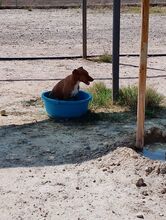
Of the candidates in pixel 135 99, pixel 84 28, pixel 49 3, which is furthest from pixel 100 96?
pixel 49 3

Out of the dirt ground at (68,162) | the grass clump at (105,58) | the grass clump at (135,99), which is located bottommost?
the dirt ground at (68,162)

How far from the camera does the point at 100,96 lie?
7.12m

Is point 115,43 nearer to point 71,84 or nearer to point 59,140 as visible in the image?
point 71,84

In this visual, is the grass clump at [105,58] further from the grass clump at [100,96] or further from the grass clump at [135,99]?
the grass clump at [135,99]

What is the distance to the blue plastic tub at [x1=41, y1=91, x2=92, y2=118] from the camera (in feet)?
20.5

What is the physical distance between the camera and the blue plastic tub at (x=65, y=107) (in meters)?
6.25

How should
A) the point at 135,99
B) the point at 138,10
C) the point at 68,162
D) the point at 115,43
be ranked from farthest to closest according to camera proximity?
the point at 138,10, the point at 115,43, the point at 135,99, the point at 68,162

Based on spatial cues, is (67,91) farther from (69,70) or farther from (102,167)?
(69,70)

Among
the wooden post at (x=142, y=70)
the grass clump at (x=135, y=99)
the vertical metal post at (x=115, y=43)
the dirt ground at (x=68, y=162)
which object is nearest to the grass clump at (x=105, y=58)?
the dirt ground at (x=68, y=162)

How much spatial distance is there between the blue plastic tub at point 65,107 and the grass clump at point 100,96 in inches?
20.0

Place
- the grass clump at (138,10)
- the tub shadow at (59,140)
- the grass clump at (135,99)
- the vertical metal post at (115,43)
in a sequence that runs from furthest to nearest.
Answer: the grass clump at (138,10), the vertical metal post at (115,43), the grass clump at (135,99), the tub shadow at (59,140)

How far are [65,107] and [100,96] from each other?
0.96 meters

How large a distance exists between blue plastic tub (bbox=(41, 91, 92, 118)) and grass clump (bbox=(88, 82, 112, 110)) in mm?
508

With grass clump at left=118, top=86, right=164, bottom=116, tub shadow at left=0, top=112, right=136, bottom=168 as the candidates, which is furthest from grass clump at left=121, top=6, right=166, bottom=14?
tub shadow at left=0, top=112, right=136, bottom=168
